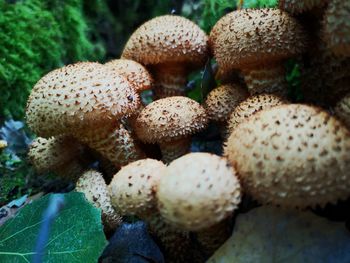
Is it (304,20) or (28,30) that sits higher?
(304,20)

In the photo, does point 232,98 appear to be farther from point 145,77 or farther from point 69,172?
point 69,172

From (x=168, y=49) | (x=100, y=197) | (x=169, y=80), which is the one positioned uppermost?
(x=168, y=49)

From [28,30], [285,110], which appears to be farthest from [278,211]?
[28,30]

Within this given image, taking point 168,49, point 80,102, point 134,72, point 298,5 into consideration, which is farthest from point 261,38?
point 80,102

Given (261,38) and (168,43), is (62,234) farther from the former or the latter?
→ (261,38)

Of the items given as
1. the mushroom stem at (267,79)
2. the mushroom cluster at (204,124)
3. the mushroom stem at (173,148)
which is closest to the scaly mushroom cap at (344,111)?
the mushroom cluster at (204,124)

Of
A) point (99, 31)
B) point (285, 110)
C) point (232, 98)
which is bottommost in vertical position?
point (99, 31)

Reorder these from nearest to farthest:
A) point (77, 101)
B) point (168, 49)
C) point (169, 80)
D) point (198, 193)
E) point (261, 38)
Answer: point (198, 193) < point (77, 101) < point (261, 38) < point (168, 49) < point (169, 80)
